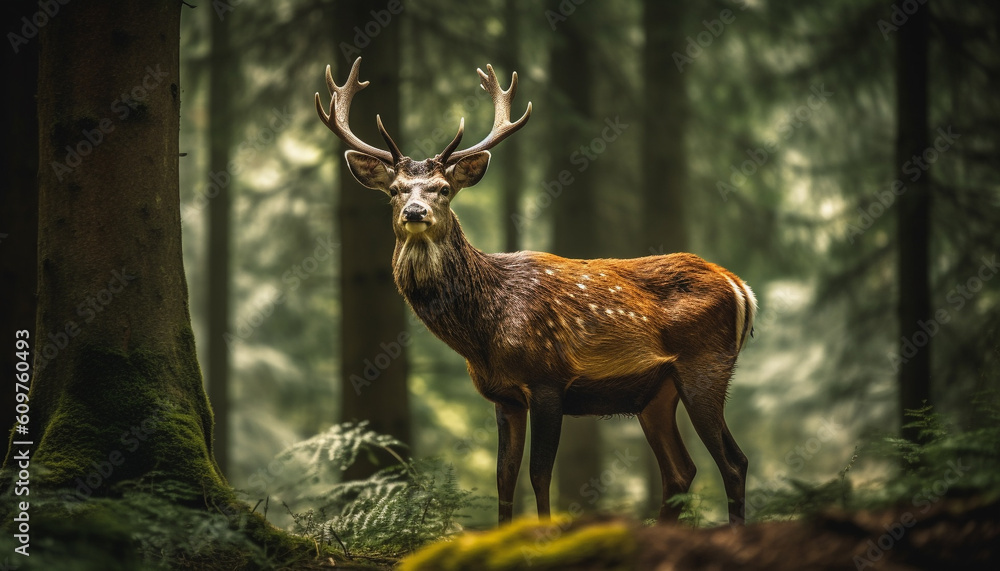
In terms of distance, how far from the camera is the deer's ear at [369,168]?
5840 mm

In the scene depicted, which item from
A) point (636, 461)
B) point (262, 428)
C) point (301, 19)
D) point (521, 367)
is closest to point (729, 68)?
point (301, 19)

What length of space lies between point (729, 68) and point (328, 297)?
1099 centimetres

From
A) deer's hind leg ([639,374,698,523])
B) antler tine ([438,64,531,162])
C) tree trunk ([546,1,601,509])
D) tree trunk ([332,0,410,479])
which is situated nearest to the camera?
antler tine ([438,64,531,162])

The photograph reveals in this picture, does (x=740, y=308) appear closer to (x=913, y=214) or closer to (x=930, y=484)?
(x=930, y=484)

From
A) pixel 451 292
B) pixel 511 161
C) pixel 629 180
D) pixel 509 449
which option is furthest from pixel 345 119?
pixel 629 180

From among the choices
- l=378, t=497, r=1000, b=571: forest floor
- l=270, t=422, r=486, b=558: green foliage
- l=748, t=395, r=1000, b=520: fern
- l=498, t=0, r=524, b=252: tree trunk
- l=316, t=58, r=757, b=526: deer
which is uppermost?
l=498, t=0, r=524, b=252: tree trunk

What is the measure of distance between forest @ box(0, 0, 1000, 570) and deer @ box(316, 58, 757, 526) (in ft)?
0.10

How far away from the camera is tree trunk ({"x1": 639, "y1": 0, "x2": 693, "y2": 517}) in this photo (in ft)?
40.7

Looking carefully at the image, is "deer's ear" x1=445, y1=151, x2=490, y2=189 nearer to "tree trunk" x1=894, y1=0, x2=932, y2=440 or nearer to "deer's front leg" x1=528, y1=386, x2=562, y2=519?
"deer's front leg" x1=528, y1=386, x2=562, y2=519

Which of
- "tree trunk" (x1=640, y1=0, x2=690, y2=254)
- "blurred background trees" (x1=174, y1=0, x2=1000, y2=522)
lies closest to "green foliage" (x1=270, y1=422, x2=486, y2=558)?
"blurred background trees" (x1=174, y1=0, x2=1000, y2=522)

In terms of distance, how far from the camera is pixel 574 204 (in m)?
13.5

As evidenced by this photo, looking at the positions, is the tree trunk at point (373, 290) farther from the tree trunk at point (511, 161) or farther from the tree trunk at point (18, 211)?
the tree trunk at point (18, 211)

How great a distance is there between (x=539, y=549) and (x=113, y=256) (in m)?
3.44

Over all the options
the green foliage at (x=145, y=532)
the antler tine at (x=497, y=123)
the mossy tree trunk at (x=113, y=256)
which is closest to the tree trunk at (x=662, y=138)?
the antler tine at (x=497, y=123)
